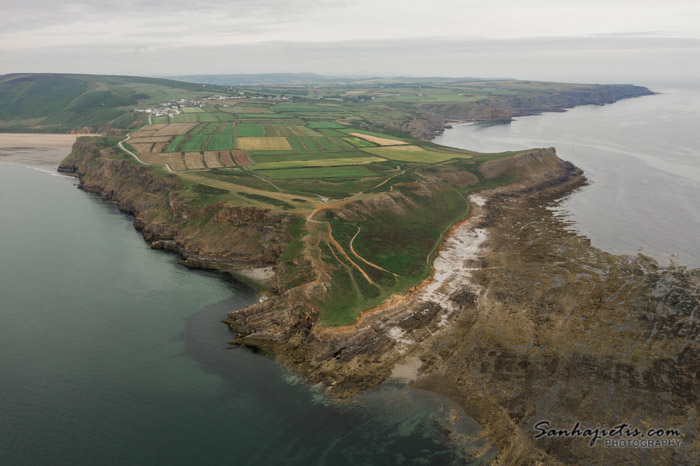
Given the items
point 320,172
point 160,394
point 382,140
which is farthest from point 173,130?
point 160,394

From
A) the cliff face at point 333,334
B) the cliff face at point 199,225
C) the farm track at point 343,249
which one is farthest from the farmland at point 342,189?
the cliff face at point 199,225

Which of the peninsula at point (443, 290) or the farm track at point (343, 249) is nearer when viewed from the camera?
the peninsula at point (443, 290)

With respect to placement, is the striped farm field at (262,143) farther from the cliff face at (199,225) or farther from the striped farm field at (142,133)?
the cliff face at (199,225)

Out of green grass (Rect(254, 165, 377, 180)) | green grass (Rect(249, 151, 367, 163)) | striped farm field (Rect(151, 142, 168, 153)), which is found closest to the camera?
green grass (Rect(254, 165, 377, 180))

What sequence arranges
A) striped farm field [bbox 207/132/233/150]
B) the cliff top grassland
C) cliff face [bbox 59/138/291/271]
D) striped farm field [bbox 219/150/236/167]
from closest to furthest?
1. the cliff top grassland
2. cliff face [bbox 59/138/291/271]
3. striped farm field [bbox 219/150/236/167]
4. striped farm field [bbox 207/132/233/150]

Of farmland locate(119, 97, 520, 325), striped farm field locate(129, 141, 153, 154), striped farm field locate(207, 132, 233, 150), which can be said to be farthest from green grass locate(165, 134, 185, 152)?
striped farm field locate(207, 132, 233, 150)

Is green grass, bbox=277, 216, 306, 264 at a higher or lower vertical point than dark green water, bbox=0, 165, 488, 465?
higher

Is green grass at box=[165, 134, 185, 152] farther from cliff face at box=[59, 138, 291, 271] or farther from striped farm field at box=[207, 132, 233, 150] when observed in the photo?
cliff face at box=[59, 138, 291, 271]
